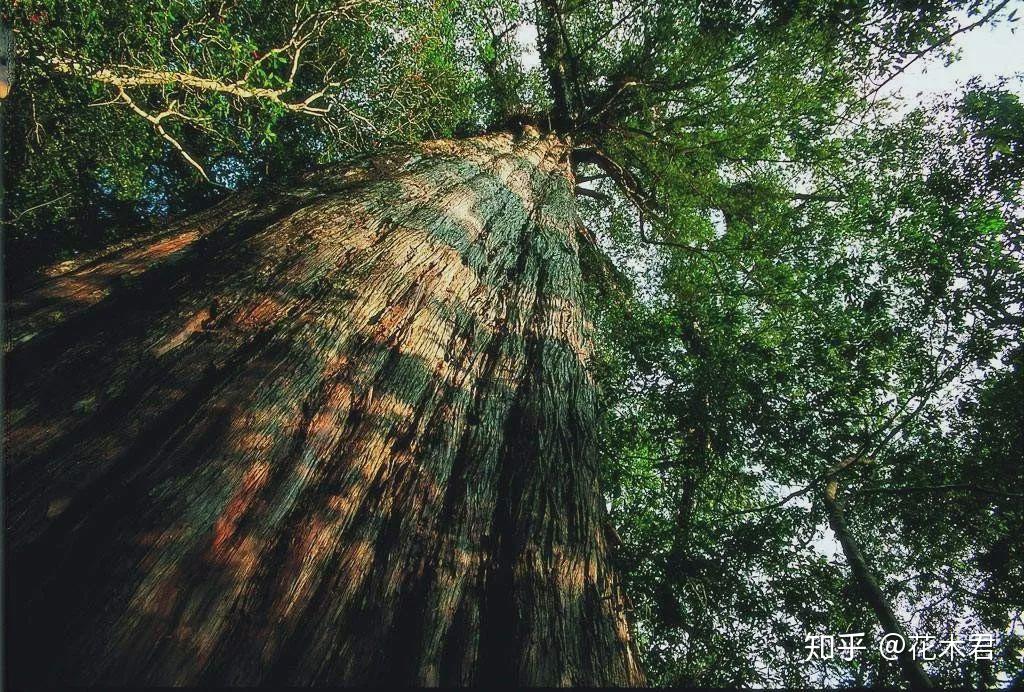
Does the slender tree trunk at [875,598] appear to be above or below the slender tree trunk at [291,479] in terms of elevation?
above

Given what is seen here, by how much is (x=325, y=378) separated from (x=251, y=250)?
2.36ft

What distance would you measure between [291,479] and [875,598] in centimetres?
477

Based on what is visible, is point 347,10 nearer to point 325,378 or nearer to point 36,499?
point 325,378

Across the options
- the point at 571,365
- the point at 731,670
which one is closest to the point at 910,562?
the point at 731,670

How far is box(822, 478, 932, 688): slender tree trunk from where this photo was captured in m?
3.46

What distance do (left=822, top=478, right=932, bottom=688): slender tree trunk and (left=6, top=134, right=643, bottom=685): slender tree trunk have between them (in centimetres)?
374

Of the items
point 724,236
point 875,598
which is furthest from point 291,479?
point 724,236

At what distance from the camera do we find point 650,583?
3117 mm

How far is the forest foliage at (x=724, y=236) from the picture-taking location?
3523 millimetres

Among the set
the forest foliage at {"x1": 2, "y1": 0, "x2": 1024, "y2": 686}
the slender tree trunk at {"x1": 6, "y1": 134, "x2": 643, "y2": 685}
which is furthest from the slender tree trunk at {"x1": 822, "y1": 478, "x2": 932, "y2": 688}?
the slender tree trunk at {"x1": 6, "y1": 134, "x2": 643, "y2": 685}

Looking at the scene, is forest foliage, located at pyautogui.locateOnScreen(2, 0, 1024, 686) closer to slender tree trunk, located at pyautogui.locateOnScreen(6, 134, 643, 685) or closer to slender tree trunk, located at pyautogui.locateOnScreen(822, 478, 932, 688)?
slender tree trunk, located at pyautogui.locateOnScreen(822, 478, 932, 688)

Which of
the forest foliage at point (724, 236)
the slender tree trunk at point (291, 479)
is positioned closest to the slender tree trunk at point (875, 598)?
A: the forest foliage at point (724, 236)

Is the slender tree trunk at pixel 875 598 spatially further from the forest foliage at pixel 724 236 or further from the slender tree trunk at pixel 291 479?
the slender tree trunk at pixel 291 479

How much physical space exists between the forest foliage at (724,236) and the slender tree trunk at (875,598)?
0.58 ft
